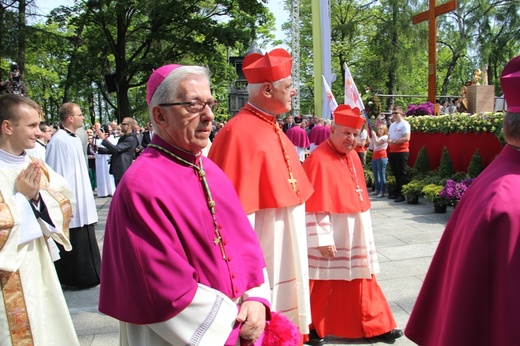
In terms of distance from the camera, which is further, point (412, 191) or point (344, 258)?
point (412, 191)

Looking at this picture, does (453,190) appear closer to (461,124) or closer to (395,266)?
(461,124)

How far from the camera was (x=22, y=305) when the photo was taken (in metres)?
2.88

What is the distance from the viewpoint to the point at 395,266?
6.23m

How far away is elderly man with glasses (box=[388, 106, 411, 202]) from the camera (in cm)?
1079

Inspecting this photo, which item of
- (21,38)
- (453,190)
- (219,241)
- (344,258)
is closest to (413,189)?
(453,190)

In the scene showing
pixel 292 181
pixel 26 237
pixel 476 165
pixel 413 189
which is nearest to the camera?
pixel 26 237

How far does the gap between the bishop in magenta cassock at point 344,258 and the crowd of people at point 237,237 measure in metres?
0.01

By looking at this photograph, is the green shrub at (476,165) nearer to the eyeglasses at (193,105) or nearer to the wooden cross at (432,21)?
the wooden cross at (432,21)

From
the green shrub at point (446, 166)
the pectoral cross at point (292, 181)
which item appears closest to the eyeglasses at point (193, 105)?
the pectoral cross at point (292, 181)

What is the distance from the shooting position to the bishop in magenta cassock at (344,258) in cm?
409

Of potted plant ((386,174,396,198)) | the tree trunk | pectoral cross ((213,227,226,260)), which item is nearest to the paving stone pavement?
potted plant ((386,174,396,198))

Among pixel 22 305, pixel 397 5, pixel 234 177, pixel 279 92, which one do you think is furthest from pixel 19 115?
pixel 397 5

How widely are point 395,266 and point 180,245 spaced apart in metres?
4.85

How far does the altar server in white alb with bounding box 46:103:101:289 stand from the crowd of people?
2.16m
